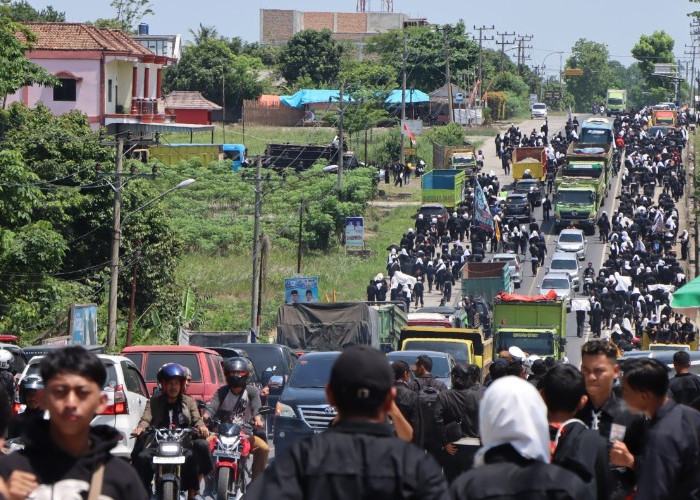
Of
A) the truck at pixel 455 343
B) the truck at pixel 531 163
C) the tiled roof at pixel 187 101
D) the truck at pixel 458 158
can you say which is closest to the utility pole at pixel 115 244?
the truck at pixel 455 343

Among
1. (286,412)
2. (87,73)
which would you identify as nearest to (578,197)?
(87,73)

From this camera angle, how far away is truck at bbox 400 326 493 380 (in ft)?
85.8

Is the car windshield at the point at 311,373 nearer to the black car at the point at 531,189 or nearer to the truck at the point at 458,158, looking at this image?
the black car at the point at 531,189

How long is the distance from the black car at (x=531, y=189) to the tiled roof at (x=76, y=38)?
59.8 ft

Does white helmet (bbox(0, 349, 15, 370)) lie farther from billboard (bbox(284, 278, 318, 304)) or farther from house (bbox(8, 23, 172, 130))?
house (bbox(8, 23, 172, 130))

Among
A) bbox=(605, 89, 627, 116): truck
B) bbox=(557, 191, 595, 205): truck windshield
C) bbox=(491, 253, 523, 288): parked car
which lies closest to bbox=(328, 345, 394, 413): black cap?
bbox=(491, 253, 523, 288): parked car

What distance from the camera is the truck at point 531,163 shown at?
77.3 metres

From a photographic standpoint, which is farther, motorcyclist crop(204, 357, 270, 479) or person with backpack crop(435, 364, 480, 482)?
motorcyclist crop(204, 357, 270, 479)

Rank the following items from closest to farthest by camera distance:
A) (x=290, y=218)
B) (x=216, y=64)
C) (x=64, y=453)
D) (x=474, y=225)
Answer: (x=64, y=453)
(x=474, y=225)
(x=290, y=218)
(x=216, y=64)

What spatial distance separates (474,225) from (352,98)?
113 ft

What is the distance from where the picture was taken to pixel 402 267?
2149 inches

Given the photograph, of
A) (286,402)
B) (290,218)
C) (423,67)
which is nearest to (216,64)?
(423,67)

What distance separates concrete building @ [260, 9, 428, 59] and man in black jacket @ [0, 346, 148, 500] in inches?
6881

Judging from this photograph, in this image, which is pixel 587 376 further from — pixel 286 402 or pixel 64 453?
pixel 286 402
